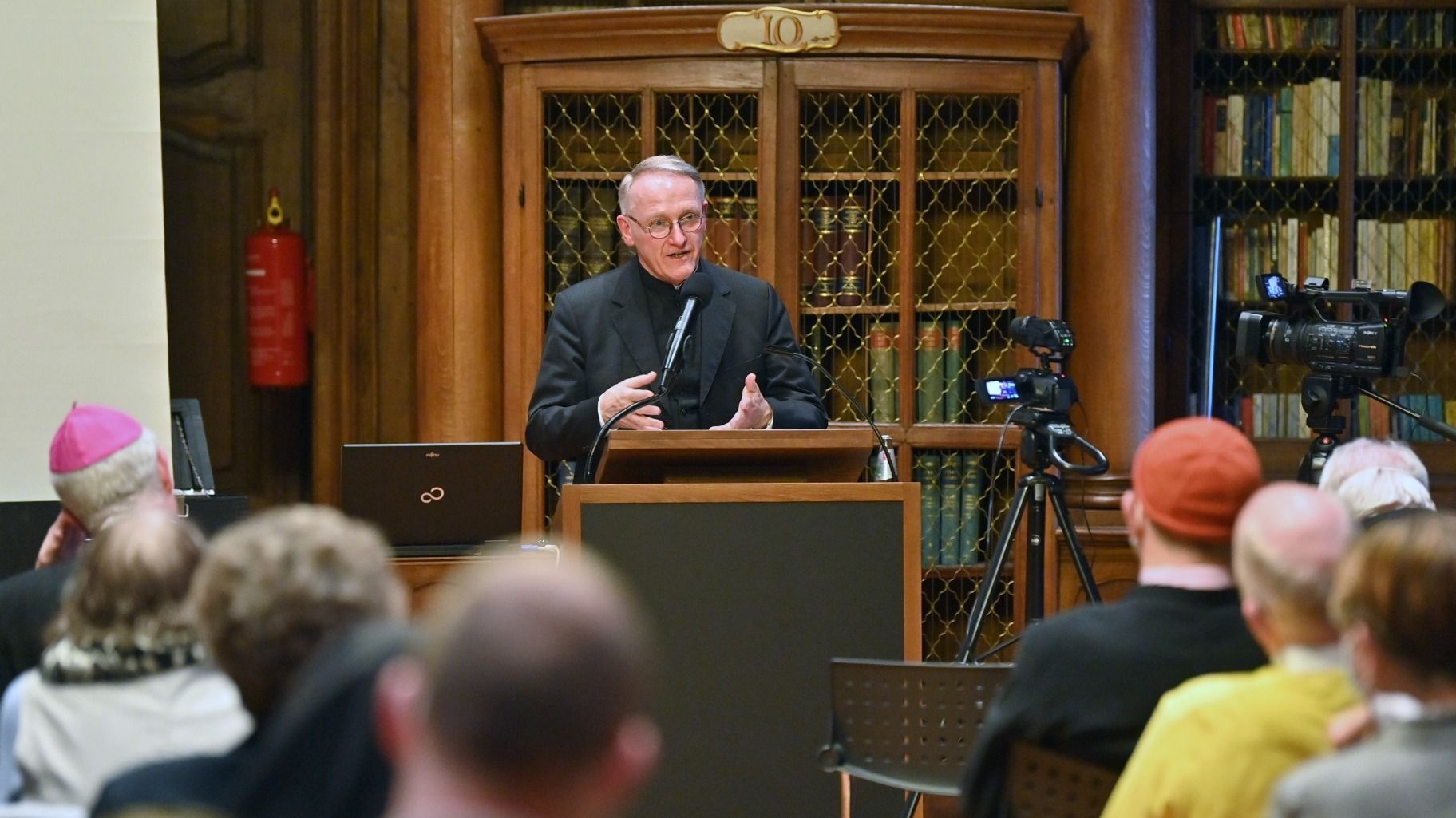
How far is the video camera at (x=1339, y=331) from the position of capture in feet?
13.0

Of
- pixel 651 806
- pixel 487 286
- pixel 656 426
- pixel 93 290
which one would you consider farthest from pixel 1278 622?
pixel 487 286

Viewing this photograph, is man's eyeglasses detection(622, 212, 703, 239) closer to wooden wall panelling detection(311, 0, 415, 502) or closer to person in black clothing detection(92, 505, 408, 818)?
wooden wall panelling detection(311, 0, 415, 502)

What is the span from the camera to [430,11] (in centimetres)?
513

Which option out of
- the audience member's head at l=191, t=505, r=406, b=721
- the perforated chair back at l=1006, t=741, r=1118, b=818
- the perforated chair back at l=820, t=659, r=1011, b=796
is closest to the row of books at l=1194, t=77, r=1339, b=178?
the perforated chair back at l=820, t=659, r=1011, b=796

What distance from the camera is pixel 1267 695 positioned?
1.60m

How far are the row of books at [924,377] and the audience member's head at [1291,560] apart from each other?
3428 millimetres

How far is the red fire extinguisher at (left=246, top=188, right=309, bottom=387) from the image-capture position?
5316 millimetres

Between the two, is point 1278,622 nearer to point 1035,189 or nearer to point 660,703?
point 660,703

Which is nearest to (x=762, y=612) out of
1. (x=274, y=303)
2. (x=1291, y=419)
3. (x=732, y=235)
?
(x=732, y=235)

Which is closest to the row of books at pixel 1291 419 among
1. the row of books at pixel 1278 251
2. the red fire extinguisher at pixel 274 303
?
the row of books at pixel 1278 251

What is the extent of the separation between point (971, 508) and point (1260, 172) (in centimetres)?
148

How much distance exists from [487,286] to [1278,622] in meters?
3.75

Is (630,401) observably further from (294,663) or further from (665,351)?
(294,663)

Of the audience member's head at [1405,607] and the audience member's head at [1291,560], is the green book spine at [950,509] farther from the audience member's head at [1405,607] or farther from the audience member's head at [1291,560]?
the audience member's head at [1405,607]
